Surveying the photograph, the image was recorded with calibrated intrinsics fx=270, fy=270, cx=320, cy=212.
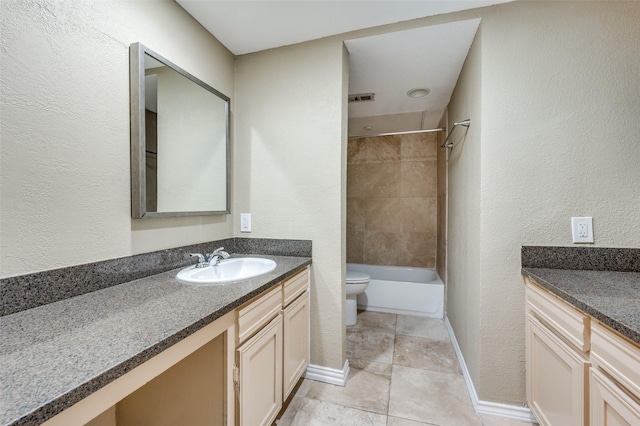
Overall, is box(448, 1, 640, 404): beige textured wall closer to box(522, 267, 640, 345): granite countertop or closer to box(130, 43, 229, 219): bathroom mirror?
box(522, 267, 640, 345): granite countertop

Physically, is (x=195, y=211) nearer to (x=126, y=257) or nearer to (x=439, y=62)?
(x=126, y=257)

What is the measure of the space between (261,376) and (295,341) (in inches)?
14.8

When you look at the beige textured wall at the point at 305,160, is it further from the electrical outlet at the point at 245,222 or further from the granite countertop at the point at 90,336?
the granite countertop at the point at 90,336

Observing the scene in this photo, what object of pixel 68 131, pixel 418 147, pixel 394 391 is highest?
pixel 418 147

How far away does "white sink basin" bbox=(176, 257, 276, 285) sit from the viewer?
1.34 m

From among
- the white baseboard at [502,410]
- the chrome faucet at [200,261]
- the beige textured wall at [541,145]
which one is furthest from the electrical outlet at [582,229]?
the chrome faucet at [200,261]

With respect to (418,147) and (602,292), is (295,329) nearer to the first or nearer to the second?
(602,292)

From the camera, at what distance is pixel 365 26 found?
163 cm

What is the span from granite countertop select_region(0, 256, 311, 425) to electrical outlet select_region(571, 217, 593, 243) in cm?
154

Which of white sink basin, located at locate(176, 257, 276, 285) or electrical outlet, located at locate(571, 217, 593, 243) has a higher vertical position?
electrical outlet, located at locate(571, 217, 593, 243)

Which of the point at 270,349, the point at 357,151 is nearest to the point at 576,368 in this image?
the point at 270,349

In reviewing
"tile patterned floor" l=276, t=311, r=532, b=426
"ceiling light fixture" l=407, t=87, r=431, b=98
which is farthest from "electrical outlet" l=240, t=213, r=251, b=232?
"ceiling light fixture" l=407, t=87, r=431, b=98

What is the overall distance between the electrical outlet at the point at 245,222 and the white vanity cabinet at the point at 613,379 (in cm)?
176

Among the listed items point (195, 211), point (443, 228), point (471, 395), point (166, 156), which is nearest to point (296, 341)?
point (195, 211)
